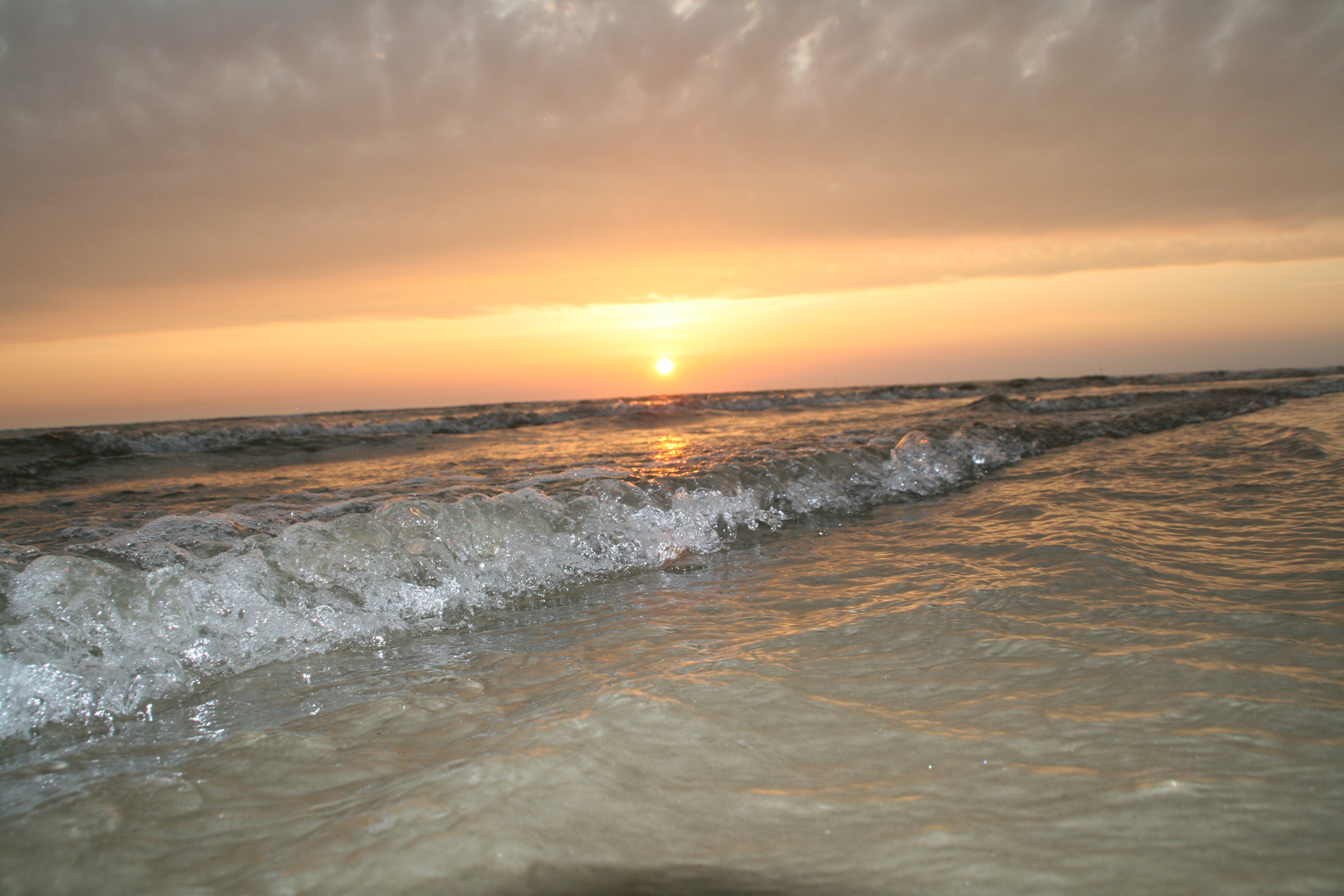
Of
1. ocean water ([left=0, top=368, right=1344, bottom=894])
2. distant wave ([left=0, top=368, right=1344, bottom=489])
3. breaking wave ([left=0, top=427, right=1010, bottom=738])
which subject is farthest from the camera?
distant wave ([left=0, top=368, right=1344, bottom=489])

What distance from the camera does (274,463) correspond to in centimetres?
988

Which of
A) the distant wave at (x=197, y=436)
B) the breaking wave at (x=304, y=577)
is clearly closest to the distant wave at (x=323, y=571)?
the breaking wave at (x=304, y=577)

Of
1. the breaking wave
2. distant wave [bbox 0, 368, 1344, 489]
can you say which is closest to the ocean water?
the breaking wave

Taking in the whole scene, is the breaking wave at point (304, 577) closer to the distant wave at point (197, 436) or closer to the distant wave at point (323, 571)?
the distant wave at point (323, 571)

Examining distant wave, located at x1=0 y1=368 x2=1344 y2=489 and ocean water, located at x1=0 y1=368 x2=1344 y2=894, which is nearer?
ocean water, located at x1=0 y1=368 x2=1344 y2=894

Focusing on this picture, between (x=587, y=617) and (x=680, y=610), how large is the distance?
44 cm

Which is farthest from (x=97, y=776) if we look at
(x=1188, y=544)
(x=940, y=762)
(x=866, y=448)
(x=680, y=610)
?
(x=866, y=448)

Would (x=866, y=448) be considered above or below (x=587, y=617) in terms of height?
above

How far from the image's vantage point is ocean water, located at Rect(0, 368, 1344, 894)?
1.37 m

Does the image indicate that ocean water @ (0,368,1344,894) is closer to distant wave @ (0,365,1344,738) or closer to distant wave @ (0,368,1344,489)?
distant wave @ (0,365,1344,738)

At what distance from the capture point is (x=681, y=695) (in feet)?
6.79

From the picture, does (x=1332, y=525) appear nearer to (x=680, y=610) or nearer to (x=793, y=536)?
(x=793, y=536)

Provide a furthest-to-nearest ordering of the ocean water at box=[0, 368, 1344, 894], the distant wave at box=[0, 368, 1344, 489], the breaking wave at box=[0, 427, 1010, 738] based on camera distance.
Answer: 1. the distant wave at box=[0, 368, 1344, 489]
2. the breaking wave at box=[0, 427, 1010, 738]
3. the ocean water at box=[0, 368, 1344, 894]

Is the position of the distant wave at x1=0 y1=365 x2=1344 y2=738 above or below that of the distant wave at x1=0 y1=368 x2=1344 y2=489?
below
